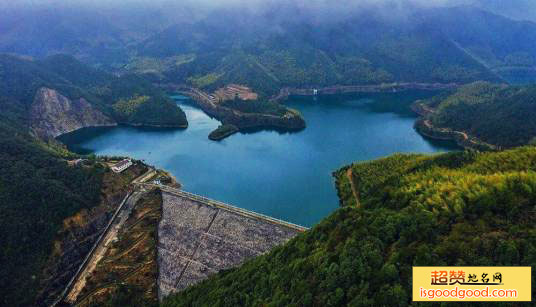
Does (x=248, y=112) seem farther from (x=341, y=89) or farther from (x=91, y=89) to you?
(x=341, y=89)

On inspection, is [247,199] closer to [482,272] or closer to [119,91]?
[482,272]

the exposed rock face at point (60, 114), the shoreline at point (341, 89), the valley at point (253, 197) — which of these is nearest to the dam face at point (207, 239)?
the valley at point (253, 197)

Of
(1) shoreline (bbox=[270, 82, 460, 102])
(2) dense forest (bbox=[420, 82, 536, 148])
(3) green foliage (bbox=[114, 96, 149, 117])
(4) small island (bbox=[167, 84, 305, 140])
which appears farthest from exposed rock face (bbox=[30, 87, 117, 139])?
(2) dense forest (bbox=[420, 82, 536, 148])

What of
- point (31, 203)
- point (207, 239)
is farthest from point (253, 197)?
point (31, 203)

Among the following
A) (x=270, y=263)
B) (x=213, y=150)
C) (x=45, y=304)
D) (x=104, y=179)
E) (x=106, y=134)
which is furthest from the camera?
(x=106, y=134)

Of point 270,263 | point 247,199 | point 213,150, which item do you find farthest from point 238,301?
point 213,150

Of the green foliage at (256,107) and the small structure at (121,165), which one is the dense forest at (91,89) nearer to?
the green foliage at (256,107)

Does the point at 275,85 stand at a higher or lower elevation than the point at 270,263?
higher

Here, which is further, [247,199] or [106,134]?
[106,134]
